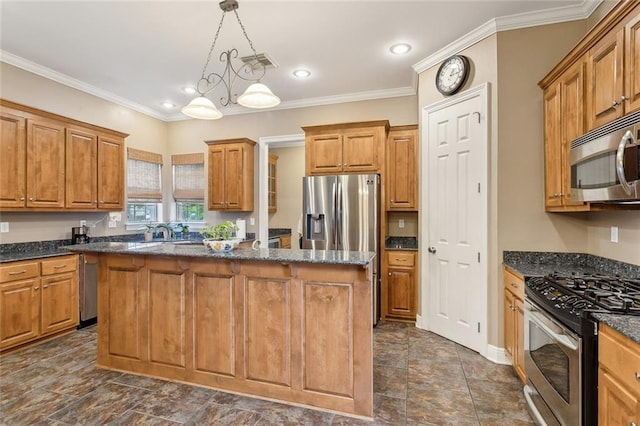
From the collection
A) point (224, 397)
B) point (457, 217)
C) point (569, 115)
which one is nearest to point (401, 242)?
point (457, 217)

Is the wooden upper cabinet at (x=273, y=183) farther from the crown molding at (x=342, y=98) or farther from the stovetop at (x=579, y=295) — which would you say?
the stovetop at (x=579, y=295)

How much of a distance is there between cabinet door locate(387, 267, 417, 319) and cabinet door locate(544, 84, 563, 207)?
5.91 feet

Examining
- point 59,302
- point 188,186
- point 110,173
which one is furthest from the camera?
point 188,186

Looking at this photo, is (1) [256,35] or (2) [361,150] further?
(2) [361,150]

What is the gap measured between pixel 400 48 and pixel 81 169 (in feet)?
13.4

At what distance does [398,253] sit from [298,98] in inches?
108

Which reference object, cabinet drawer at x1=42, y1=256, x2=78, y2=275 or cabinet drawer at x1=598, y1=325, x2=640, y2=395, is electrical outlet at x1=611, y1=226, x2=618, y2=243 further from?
cabinet drawer at x1=42, y1=256, x2=78, y2=275

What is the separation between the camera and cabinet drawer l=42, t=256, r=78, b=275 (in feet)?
11.1

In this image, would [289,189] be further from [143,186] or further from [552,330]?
[552,330]

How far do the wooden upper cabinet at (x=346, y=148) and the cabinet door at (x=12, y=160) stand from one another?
3177 mm

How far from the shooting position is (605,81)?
1986mm

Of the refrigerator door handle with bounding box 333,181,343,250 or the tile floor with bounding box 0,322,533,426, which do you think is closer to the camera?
the tile floor with bounding box 0,322,533,426

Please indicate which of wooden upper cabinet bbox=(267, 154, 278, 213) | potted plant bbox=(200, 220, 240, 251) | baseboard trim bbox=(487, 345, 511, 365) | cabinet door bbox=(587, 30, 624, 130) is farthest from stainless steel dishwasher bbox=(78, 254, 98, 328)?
cabinet door bbox=(587, 30, 624, 130)

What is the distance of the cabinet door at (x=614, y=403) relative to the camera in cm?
122
